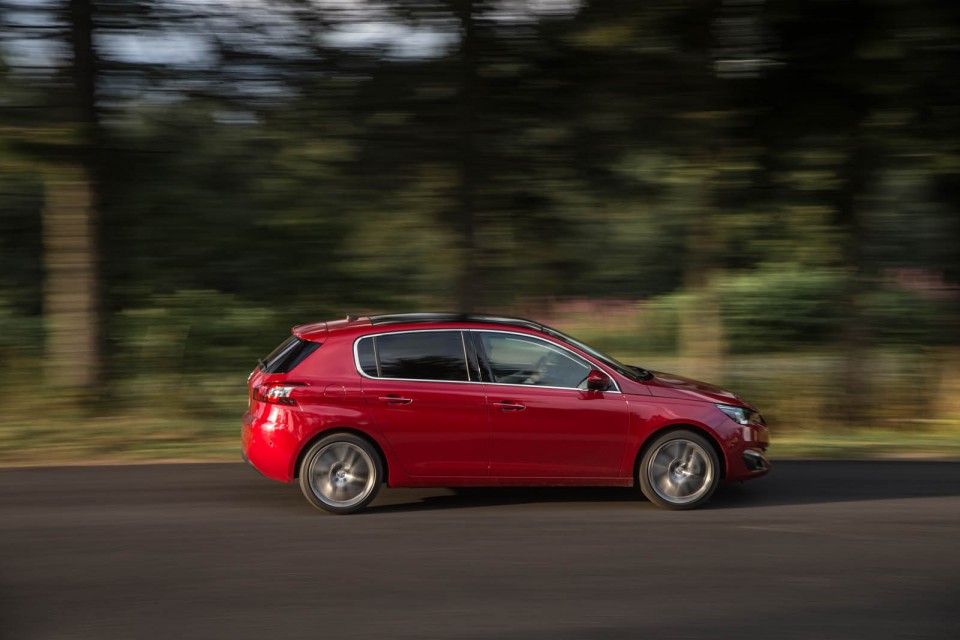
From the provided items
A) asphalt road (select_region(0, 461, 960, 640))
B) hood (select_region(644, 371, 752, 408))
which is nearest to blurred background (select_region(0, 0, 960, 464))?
asphalt road (select_region(0, 461, 960, 640))

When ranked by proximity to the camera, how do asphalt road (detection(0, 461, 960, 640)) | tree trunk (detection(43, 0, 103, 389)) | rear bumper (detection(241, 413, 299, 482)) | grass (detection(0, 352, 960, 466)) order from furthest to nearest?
tree trunk (detection(43, 0, 103, 389)) < grass (detection(0, 352, 960, 466)) < rear bumper (detection(241, 413, 299, 482)) < asphalt road (detection(0, 461, 960, 640))

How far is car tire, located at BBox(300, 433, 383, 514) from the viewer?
8203 mm

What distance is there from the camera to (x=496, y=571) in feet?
21.7

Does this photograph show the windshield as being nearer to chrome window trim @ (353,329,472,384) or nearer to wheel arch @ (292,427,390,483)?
chrome window trim @ (353,329,472,384)

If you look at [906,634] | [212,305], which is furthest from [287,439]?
[212,305]

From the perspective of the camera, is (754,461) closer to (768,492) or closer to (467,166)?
(768,492)

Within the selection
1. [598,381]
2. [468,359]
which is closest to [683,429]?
[598,381]

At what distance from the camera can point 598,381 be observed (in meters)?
8.34

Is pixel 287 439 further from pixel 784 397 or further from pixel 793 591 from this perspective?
pixel 784 397

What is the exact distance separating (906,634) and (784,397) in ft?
28.2

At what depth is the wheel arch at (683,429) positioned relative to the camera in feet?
27.4

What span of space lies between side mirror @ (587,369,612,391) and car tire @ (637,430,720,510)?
0.59m

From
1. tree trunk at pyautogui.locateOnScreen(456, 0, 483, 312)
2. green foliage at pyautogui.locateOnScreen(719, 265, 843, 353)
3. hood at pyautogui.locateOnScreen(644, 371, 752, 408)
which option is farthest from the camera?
green foliage at pyautogui.locateOnScreen(719, 265, 843, 353)

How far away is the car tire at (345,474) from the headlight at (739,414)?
2.76m
